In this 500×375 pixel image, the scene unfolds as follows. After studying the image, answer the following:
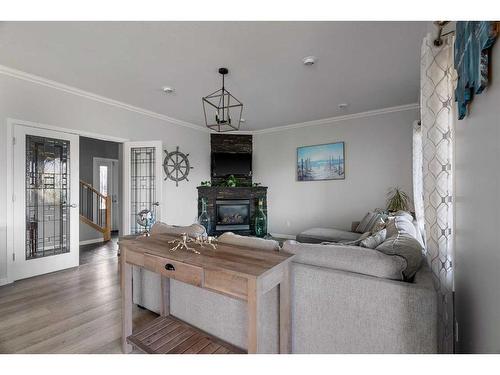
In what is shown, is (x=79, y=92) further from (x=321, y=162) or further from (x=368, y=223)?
(x=368, y=223)

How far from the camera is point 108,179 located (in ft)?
21.3

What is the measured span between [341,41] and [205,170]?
13.2ft

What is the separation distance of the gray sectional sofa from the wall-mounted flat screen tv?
4.25m

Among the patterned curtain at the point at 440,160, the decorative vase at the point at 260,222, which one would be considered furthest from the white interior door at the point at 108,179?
the patterned curtain at the point at 440,160

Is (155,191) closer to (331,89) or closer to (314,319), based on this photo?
(331,89)

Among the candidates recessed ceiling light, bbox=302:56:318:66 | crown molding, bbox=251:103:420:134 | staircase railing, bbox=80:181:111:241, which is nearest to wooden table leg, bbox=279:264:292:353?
recessed ceiling light, bbox=302:56:318:66

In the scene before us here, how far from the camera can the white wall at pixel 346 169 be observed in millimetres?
4324

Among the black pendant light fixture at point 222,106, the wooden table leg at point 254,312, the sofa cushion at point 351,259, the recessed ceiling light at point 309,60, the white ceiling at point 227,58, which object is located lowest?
the wooden table leg at point 254,312

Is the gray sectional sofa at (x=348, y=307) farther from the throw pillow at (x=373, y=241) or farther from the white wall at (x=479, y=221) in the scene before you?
the throw pillow at (x=373, y=241)

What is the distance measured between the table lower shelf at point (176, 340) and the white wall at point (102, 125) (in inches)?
97.7

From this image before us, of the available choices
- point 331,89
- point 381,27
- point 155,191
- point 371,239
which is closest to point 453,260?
point 371,239

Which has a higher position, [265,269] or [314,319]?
[265,269]

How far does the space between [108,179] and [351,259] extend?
22.3 ft

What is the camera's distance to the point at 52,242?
3.33 metres
